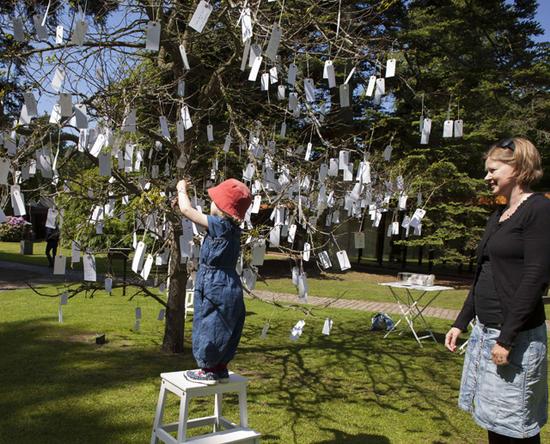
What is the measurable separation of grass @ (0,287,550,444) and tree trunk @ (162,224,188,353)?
0.52ft

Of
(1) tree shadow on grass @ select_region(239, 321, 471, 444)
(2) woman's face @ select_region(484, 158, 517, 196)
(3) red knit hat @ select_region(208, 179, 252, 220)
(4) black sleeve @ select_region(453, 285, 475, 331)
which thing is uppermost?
(2) woman's face @ select_region(484, 158, 517, 196)

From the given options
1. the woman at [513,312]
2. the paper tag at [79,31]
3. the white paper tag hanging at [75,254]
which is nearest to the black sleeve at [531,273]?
the woman at [513,312]

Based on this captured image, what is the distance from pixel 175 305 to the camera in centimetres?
531

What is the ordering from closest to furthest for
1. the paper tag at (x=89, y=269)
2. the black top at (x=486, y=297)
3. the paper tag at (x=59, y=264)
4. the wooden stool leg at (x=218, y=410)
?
the black top at (x=486, y=297) → the wooden stool leg at (x=218, y=410) → the paper tag at (x=59, y=264) → the paper tag at (x=89, y=269)

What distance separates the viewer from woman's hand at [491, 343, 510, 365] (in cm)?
197

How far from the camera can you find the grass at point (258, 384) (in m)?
3.54

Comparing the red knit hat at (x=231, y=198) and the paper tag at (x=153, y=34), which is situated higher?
the paper tag at (x=153, y=34)

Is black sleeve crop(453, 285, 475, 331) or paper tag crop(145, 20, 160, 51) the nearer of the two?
black sleeve crop(453, 285, 475, 331)

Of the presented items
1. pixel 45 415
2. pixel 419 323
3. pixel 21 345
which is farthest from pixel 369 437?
pixel 419 323

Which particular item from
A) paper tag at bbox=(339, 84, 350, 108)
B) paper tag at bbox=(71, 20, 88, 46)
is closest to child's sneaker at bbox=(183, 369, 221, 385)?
paper tag at bbox=(71, 20, 88, 46)

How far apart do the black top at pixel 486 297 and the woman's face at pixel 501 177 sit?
0.25 m

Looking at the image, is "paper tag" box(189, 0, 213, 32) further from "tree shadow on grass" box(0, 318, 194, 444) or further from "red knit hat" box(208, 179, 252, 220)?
"tree shadow on grass" box(0, 318, 194, 444)

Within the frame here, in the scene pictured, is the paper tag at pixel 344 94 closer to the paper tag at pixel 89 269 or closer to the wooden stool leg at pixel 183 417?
the paper tag at pixel 89 269

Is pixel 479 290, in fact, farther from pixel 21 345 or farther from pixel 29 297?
pixel 29 297
